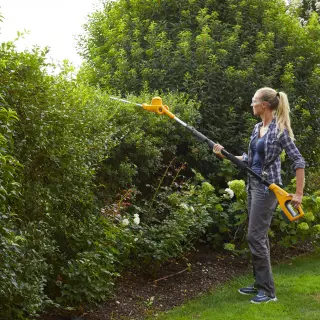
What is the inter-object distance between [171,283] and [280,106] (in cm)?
206

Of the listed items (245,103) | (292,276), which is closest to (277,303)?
(292,276)

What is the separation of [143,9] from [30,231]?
208 inches

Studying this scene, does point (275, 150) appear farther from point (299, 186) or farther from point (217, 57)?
point (217, 57)

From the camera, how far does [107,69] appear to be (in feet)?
27.8

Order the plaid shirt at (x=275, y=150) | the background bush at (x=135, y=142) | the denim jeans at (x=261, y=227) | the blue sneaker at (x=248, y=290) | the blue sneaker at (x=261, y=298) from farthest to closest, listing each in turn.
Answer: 1. the blue sneaker at (x=248, y=290)
2. the blue sneaker at (x=261, y=298)
3. the denim jeans at (x=261, y=227)
4. the plaid shirt at (x=275, y=150)
5. the background bush at (x=135, y=142)

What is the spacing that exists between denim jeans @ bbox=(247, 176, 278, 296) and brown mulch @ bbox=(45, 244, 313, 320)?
0.67 m

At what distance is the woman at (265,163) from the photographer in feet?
17.5

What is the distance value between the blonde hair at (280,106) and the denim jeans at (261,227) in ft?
1.79

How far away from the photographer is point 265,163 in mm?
5438

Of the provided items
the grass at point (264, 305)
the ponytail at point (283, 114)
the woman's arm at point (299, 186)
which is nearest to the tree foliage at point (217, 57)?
the grass at point (264, 305)

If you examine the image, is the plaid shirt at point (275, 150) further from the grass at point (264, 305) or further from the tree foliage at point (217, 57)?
the tree foliage at point (217, 57)

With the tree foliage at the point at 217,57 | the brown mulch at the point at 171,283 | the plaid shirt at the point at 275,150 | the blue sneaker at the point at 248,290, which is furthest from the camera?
the tree foliage at the point at 217,57

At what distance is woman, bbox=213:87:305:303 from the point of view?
17.5ft

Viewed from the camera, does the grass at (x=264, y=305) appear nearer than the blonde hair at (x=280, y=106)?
Yes
